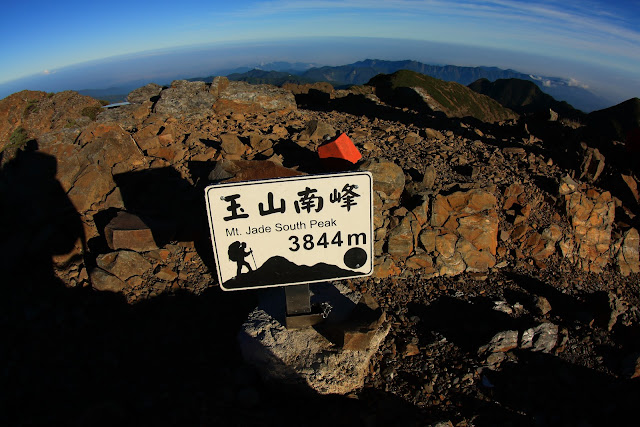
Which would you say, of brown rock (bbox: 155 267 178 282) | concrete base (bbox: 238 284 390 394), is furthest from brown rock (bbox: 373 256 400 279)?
brown rock (bbox: 155 267 178 282)

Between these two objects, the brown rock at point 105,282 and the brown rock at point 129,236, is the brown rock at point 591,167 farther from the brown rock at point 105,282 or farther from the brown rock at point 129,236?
the brown rock at point 105,282

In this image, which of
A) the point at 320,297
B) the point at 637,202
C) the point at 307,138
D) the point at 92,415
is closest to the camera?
the point at 92,415

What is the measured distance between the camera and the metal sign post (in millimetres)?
2785

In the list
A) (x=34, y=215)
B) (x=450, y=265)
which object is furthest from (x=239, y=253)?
(x=34, y=215)

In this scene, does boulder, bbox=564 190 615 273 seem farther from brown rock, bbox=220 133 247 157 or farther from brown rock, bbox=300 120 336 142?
brown rock, bbox=220 133 247 157

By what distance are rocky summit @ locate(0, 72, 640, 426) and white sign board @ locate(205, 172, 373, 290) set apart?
2.70 ft

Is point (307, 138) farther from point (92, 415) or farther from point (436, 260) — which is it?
point (92, 415)

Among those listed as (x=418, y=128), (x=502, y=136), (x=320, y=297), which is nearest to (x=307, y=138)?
(x=418, y=128)

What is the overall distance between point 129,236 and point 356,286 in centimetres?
395

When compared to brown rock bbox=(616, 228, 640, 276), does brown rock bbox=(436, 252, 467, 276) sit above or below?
above

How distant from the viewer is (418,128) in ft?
32.8

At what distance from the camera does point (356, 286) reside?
520 centimetres

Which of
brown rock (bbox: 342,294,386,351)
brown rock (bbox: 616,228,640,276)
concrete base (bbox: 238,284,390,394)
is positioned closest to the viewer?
concrete base (bbox: 238,284,390,394)

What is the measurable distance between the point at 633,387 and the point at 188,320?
18.7 ft
